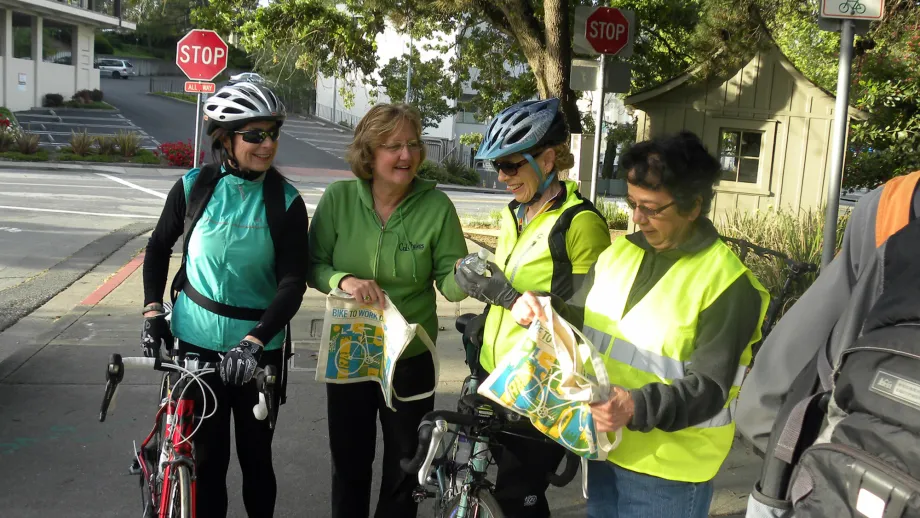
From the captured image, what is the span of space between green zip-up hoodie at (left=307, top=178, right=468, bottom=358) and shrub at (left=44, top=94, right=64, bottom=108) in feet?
149

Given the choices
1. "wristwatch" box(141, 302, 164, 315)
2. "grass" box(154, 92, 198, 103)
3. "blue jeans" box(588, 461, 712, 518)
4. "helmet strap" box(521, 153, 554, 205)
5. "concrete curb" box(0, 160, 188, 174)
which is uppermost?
"grass" box(154, 92, 198, 103)

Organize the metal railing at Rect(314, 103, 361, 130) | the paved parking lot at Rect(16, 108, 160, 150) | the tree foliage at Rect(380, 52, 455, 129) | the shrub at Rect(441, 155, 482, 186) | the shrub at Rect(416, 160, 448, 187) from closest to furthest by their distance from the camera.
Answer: the tree foliage at Rect(380, 52, 455, 129), the shrub at Rect(416, 160, 448, 187), the shrub at Rect(441, 155, 482, 186), the paved parking lot at Rect(16, 108, 160, 150), the metal railing at Rect(314, 103, 361, 130)

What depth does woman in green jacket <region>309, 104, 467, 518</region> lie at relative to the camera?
3420mm

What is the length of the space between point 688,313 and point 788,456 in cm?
60

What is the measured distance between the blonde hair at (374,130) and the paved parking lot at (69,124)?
32626 mm

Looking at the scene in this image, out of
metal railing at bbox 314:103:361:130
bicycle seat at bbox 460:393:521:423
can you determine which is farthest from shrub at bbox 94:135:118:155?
bicycle seat at bbox 460:393:521:423

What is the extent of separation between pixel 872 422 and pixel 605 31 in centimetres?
792

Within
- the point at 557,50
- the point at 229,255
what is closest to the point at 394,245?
the point at 229,255

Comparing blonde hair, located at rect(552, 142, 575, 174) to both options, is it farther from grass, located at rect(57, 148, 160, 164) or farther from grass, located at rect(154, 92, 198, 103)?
grass, located at rect(154, 92, 198, 103)

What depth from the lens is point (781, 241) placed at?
8508 millimetres

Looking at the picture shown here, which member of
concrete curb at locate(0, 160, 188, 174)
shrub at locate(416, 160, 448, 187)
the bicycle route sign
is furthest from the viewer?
shrub at locate(416, 160, 448, 187)

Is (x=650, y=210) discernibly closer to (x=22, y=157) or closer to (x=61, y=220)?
(x=61, y=220)

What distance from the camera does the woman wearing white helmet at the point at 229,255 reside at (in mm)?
3209

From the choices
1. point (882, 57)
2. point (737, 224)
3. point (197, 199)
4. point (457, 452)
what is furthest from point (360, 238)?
point (882, 57)
